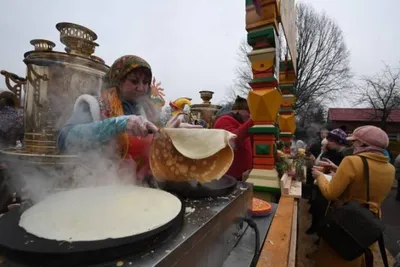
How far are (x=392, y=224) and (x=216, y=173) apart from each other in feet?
15.7

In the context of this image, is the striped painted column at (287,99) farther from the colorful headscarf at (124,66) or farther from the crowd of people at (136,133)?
the colorful headscarf at (124,66)

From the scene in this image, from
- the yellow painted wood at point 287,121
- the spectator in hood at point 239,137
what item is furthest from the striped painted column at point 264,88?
the yellow painted wood at point 287,121

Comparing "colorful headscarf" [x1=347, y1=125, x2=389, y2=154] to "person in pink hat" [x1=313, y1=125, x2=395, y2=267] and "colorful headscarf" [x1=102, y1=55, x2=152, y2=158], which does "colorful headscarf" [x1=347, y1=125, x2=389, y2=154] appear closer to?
"person in pink hat" [x1=313, y1=125, x2=395, y2=267]

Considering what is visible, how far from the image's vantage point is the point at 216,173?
0.97 metres

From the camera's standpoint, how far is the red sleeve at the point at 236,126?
2.15 metres

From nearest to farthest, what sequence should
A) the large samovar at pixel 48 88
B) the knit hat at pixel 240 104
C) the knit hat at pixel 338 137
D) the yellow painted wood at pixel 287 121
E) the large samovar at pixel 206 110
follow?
1. the large samovar at pixel 48 88
2. the knit hat at pixel 240 104
3. the knit hat at pixel 338 137
4. the yellow painted wood at pixel 287 121
5. the large samovar at pixel 206 110

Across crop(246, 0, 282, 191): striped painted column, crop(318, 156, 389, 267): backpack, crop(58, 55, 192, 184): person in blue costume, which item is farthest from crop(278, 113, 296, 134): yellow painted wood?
crop(58, 55, 192, 184): person in blue costume

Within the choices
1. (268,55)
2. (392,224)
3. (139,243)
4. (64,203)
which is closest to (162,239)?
(139,243)

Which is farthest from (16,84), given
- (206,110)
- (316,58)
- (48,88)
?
(316,58)

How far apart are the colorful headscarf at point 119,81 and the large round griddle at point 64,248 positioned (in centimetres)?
52

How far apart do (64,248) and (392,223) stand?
5422mm

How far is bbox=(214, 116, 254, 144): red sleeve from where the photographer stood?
2.15 metres

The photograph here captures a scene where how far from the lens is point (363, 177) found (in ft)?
5.05

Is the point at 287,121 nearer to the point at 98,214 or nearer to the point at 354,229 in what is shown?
the point at 354,229
